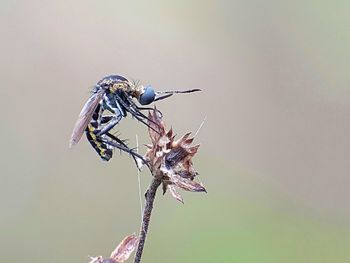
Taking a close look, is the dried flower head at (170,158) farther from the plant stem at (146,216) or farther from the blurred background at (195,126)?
the blurred background at (195,126)

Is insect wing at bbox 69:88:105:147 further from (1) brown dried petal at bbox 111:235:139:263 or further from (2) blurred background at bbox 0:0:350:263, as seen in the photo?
(2) blurred background at bbox 0:0:350:263

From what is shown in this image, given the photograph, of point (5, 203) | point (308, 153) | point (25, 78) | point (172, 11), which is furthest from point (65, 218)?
point (172, 11)

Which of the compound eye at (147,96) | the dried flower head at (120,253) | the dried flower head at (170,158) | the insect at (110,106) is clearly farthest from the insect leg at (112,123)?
the dried flower head at (120,253)

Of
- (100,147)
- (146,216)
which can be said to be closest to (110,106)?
(100,147)

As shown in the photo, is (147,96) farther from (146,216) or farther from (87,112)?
(146,216)

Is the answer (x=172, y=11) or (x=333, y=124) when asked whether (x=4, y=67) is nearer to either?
(x=172, y=11)

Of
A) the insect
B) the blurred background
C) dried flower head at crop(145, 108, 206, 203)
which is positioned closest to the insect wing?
the insect
